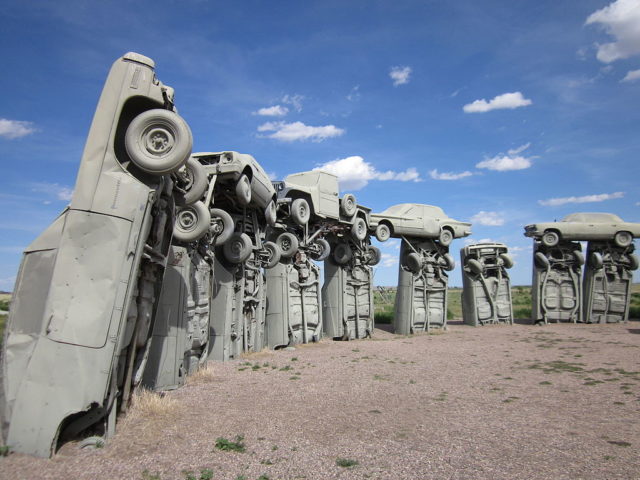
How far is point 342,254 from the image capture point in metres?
21.8

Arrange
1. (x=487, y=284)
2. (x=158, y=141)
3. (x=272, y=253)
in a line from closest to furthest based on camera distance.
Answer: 1. (x=158, y=141)
2. (x=272, y=253)
3. (x=487, y=284)

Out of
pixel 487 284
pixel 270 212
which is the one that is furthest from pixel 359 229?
pixel 487 284

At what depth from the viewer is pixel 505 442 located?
22.7 ft

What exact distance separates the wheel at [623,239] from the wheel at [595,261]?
1.10 m

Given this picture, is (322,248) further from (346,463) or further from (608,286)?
(608,286)

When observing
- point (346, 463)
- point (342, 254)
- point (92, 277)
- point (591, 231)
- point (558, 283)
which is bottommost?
point (346, 463)

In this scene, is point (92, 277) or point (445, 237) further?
point (445, 237)

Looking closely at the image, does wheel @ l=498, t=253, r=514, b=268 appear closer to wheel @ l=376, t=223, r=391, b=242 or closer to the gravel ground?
wheel @ l=376, t=223, r=391, b=242

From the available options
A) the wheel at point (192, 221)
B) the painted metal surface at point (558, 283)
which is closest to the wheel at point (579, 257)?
the painted metal surface at point (558, 283)

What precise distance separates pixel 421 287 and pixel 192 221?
1648 cm

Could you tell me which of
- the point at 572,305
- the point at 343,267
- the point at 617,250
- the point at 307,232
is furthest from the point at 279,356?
the point at 617,250

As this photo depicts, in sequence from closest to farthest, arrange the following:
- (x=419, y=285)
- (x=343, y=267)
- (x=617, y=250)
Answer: (x=343, y=267) → (x=419, y=285) → (x=617, y=250)

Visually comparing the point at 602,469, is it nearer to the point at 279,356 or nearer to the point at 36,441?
the point at 36,441

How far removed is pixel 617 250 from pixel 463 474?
24.7 meters
